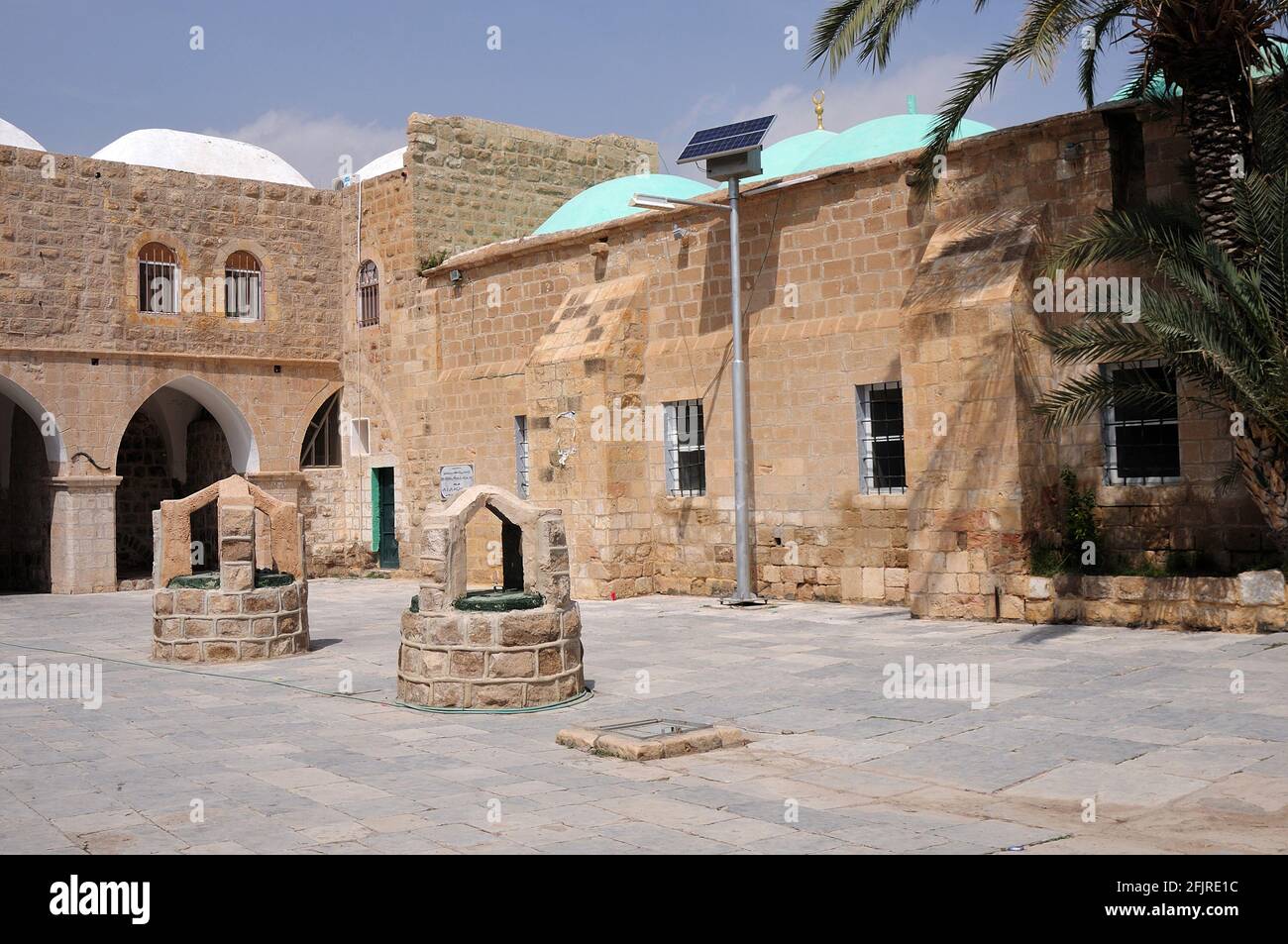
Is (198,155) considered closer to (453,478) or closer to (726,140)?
(453,478)

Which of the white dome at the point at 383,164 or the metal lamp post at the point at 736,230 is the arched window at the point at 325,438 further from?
the metal lamp post at the point at 736,230

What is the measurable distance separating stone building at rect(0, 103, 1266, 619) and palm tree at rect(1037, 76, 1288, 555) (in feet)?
2.96

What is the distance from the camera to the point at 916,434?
11.8 meters

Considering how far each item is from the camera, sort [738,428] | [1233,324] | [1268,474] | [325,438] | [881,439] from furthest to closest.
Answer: [325,438]
[738,428]
[881,439]
[1268,474]
[1233,324]

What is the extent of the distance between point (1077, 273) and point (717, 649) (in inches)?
187

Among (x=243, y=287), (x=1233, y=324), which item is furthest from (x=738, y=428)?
(x=243, y=287)

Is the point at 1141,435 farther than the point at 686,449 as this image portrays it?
No

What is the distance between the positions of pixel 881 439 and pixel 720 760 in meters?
7.30

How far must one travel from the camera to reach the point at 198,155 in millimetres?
24109

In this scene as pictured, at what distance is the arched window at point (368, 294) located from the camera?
2086cm

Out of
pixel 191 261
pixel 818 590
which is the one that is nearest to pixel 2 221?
pixel 191 261
